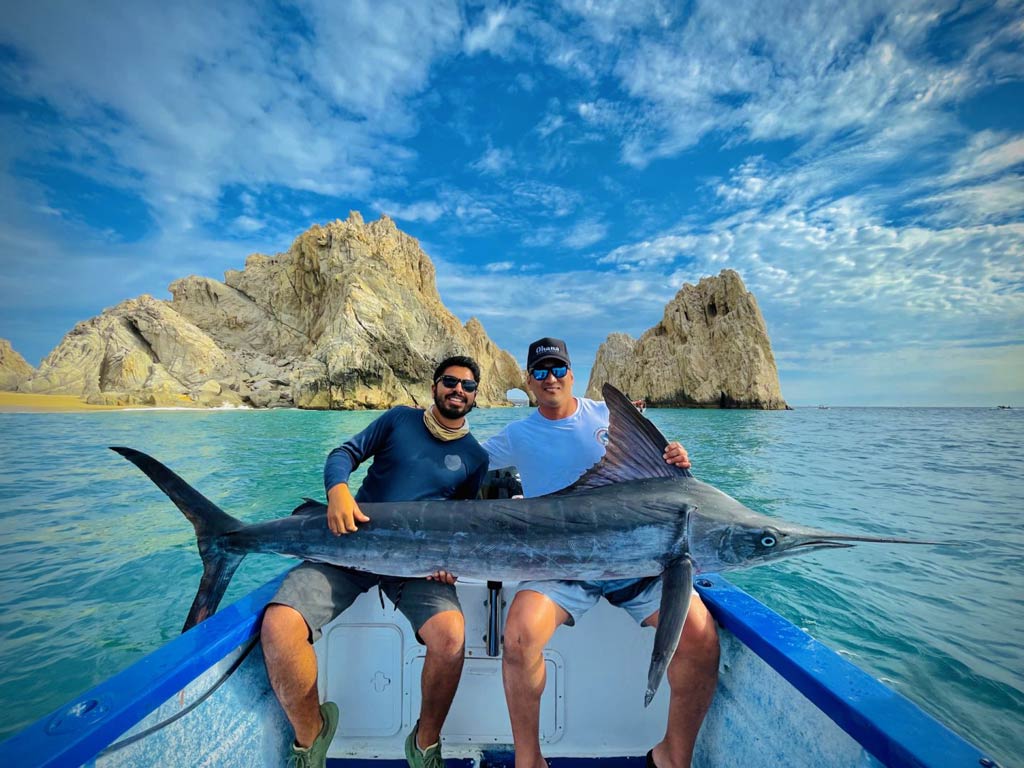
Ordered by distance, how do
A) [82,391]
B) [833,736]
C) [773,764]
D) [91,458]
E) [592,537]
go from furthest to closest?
[82,391], [91,458], [592,537], [773,764], [833,736]

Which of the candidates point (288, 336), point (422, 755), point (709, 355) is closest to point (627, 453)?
point (422, 755)

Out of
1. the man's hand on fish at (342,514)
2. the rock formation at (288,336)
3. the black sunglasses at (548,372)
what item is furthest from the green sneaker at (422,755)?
the rock formation at (288,336)

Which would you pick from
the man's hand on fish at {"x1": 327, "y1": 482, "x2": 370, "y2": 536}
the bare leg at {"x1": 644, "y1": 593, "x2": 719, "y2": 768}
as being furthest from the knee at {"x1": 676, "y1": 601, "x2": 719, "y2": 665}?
the man's hand on fish at {"x1": 327, "y1": 482, "x2": 370, "y2": 536}

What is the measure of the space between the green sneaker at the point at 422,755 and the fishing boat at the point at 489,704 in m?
0.29

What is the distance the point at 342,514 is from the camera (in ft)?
7.15

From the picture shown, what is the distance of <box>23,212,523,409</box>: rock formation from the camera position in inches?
1884

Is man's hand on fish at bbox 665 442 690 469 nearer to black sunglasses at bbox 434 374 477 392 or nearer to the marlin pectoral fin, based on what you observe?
the marlin pectoral fin

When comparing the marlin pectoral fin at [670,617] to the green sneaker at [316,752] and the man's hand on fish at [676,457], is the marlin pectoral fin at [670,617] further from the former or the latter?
the green sneaker at [316,752]

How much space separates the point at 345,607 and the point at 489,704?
3.05 ft

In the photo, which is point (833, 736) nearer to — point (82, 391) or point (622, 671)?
point (622, 671)

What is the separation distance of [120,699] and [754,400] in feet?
231

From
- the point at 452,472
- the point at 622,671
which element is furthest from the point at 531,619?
the point at 452,472

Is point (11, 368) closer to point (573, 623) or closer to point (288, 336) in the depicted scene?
point (288, 336)

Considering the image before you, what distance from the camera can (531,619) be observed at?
2.02 meters
